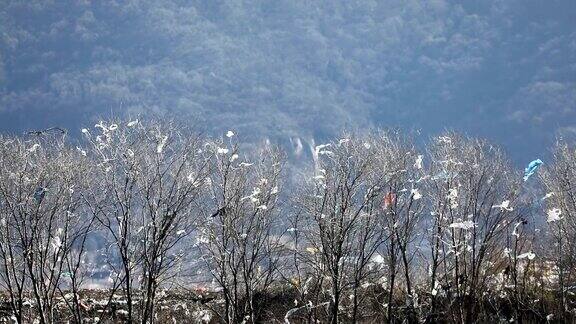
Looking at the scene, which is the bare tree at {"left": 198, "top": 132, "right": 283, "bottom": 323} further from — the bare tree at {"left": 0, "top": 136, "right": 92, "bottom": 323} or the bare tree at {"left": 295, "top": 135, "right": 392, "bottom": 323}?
the bare tree at {"left": 0, "top": 136, "right": 92, "bottom": 323}

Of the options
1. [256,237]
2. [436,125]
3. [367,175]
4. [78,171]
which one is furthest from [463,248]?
[436,125]

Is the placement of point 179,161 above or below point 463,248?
above

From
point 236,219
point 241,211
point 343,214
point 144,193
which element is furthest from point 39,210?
point 343,214

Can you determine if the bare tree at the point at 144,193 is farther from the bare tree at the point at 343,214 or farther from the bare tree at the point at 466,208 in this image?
the bare tree at the point at 466,208

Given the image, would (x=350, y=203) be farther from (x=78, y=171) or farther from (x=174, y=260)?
(x=78, y=171)

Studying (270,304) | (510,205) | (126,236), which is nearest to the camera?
(126,236)

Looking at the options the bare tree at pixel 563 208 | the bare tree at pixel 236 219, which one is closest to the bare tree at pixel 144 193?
the bare tree at pixel 236 219
